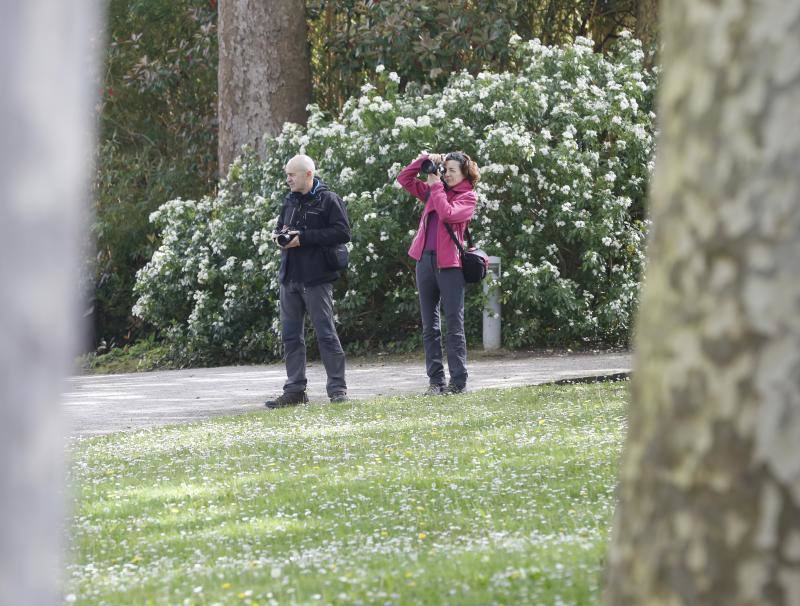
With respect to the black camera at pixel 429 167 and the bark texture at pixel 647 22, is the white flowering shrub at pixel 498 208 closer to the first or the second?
the bark texture at pixel 647 22

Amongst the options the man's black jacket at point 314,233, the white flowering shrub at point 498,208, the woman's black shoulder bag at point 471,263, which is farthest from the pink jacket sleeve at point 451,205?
the white flowering shrub at point 498,208

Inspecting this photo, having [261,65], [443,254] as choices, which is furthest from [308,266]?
[261,65]

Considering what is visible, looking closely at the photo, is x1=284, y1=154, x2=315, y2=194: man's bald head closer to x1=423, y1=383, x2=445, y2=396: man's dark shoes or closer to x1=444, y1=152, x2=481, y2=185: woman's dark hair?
x1=444, y1=152, x2=481, y2=185: woman's dark hair

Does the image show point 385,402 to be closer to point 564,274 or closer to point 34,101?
point 564,274

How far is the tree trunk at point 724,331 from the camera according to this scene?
2.27m

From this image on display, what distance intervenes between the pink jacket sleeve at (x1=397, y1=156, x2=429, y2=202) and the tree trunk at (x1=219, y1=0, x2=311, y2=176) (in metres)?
7.34

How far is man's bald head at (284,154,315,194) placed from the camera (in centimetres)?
1052

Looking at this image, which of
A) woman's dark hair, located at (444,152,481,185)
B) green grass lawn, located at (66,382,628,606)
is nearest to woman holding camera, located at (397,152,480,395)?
woman's dark hair, located at (444,152,481,185)

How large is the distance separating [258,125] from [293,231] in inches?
321

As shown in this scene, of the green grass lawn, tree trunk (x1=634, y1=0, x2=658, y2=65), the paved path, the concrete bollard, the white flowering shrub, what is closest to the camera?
the green grass lawn

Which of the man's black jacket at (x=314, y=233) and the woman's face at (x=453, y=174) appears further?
the woman's face at (x=453, y=174)

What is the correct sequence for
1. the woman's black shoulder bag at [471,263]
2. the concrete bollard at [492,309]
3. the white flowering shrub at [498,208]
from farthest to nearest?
the white flowering shrub at [498,208] < the concrete bollard at [492,309] < the woman's black shoulder bag at [471,263]

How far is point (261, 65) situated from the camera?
18156 millimetres

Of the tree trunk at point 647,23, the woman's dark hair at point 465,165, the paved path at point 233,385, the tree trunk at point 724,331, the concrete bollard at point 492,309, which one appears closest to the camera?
the tree trunk at point 724,331
